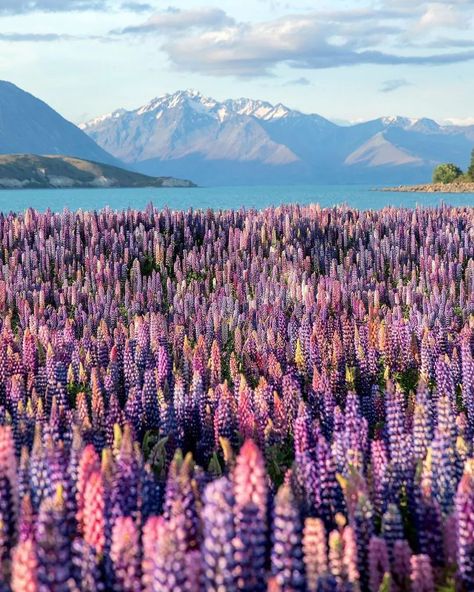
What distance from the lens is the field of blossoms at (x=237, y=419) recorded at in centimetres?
386

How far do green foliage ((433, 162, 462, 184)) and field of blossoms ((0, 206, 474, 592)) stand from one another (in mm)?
133180

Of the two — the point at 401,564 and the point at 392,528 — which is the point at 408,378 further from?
the point at 401,564

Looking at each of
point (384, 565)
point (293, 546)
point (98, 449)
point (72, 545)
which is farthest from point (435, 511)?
point (98, 449)

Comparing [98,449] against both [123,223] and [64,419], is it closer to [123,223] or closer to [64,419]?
[64,419]

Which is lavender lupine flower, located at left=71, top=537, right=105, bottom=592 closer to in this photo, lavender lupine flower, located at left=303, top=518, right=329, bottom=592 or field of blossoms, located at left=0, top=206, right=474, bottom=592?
field of blossoms, located at left=0, top=206, right=474, bottom=592

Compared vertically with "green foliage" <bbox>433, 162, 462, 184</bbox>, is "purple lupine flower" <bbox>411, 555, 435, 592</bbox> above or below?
below

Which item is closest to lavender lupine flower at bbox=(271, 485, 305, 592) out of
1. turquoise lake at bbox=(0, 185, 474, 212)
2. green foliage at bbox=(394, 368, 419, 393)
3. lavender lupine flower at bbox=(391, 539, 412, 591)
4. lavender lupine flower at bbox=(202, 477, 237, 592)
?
lavender lupine flower at bbox=(202, 477, 237, 592)

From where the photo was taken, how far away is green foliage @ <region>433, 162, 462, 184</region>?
479ft

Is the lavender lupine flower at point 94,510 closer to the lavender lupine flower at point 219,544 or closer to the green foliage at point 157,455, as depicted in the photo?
the lavender lupine flower at point 219,544

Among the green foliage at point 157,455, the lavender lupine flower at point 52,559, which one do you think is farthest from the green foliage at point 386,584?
the green foliage at point 157,455

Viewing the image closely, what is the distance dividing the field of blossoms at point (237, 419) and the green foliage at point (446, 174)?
13318 cm

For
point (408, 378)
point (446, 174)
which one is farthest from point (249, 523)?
point (446, 174)

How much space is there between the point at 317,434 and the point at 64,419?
2.29m

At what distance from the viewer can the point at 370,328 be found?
10680 mm
